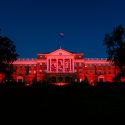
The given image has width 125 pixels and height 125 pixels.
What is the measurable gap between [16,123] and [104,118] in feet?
16.0

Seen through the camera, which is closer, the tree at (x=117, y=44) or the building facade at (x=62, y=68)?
the tree at (x=117, y=44)

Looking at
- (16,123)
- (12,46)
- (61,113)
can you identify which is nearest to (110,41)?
(12,46)

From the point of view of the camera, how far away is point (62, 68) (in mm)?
98625

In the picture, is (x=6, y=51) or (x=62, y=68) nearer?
(x=6, y=51)

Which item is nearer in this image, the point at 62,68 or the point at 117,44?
the point at 117,44

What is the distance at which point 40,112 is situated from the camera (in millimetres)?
15852

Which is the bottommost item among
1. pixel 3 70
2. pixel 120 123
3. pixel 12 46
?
pixel 120 123

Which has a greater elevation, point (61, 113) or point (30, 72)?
point (30, 72)

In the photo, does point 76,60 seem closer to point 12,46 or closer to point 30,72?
point 30,72

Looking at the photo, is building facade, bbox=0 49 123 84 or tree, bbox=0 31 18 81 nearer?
tree, bbox=0 31 18 81

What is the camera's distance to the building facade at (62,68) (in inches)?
3873

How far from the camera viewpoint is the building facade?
9838 centimetres

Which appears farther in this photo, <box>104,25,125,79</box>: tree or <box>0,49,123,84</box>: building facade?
<box>0,49,123,84</box>: building facade

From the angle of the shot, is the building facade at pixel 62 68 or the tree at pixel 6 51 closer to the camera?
the tree at pixel 6 51
